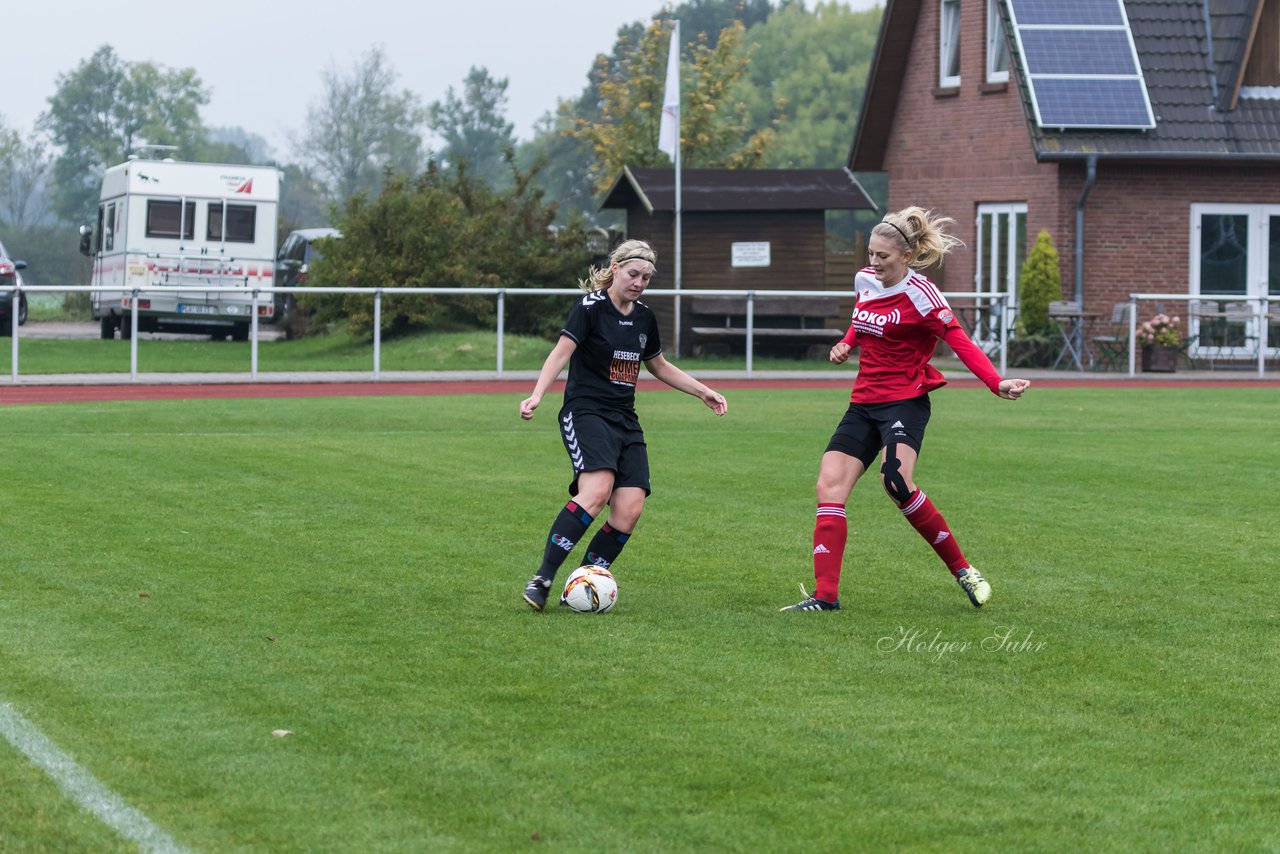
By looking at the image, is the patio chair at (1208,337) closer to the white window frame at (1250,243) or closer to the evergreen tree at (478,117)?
the white window frame at (1250,243)

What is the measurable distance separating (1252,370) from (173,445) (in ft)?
62.7

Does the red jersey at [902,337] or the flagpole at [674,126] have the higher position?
the flagpole at [674,126]

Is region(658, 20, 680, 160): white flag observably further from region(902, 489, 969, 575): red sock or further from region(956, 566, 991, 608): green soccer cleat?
region(956, 566, 991, 608): green soccer cleat

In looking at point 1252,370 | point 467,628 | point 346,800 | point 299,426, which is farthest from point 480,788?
point 1252,370

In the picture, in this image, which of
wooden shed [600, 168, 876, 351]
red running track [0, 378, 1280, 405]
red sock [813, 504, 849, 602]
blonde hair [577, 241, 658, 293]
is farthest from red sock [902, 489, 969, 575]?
wooden shed [600, 168, 876, 351]

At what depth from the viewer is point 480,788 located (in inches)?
207

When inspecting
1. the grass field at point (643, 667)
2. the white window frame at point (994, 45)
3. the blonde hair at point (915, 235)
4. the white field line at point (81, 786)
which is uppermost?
the white window frame at point (994, 45)

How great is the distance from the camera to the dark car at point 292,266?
1436 inches

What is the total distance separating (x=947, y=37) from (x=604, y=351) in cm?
2735

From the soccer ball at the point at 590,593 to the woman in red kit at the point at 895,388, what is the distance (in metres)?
0.76

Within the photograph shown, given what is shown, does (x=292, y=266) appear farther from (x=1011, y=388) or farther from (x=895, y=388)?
(x=1011, y=388)

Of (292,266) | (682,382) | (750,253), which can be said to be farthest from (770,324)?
(682,382)

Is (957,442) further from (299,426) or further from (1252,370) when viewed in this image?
(1252,370)

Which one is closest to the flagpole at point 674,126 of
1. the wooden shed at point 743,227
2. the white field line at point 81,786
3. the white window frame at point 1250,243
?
the wooden shed at point 743,227
